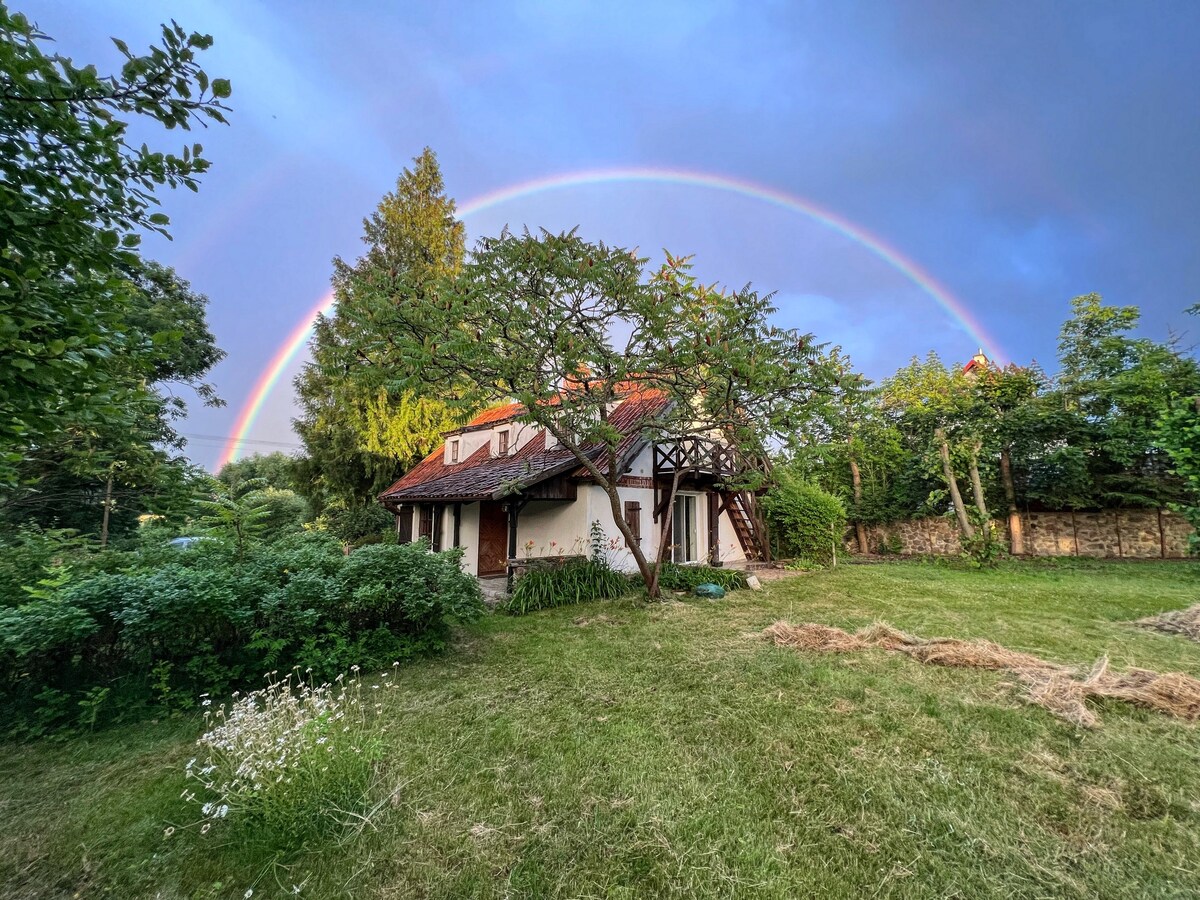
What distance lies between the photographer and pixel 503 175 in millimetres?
14203

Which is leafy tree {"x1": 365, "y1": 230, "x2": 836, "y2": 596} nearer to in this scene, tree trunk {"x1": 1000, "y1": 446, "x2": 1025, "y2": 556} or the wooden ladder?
the wooden ladder

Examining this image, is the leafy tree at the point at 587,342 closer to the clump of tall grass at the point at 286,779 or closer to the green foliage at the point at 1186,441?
the clump of tall grass at the point at 286,779

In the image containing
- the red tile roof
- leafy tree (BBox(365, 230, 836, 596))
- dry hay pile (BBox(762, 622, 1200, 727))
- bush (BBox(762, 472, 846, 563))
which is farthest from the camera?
bush (BBox(762, 472, 846, 563))

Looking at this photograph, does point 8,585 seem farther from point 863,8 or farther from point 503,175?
point 863,8

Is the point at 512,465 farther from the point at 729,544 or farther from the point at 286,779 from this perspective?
the point at 286,779

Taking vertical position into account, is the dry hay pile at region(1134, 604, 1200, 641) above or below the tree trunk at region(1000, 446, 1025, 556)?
below

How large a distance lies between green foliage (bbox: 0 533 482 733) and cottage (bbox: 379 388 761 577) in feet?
10.8

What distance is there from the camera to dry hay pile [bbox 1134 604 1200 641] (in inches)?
227

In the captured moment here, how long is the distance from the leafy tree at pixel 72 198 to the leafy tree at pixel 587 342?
390 centimetres

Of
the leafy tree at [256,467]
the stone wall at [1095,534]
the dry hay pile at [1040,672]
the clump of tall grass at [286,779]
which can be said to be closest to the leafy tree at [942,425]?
the stone wall at [1095,534]

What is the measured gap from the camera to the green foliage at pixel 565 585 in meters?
7.94

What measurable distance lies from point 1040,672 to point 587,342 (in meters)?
6.43

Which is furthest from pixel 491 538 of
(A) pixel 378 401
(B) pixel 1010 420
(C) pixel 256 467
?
(C) pixel 256 467

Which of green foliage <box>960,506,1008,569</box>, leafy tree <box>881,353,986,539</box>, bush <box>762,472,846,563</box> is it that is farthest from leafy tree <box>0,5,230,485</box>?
leafy tree <box>881,353,986,539</box>
